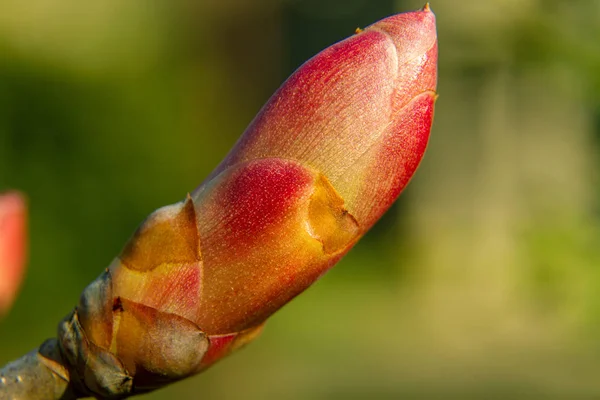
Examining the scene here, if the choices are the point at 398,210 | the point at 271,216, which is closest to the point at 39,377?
the point at 271,216

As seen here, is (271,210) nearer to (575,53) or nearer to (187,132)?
(575,53)

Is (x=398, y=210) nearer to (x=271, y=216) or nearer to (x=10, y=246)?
(x=10, y=246)

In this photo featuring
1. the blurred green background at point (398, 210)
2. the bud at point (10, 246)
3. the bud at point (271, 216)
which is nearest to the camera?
the bud at point (271, 216)

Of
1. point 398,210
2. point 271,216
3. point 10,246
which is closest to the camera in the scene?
point 271,216

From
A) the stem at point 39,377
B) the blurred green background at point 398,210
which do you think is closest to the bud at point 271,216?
the stem at point 39,377

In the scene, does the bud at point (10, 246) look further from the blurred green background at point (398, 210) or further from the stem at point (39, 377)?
the blurred green background at point (398, 210)
